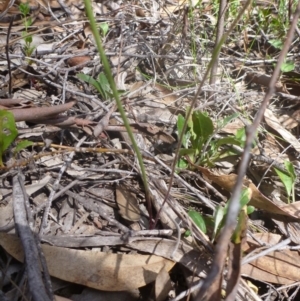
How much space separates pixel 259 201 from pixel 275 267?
0.20m

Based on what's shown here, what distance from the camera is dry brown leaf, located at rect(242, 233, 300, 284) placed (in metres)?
1.21

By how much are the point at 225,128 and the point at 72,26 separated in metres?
0.80

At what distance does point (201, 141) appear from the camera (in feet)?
4.68

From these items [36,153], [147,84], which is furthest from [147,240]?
[147,84]

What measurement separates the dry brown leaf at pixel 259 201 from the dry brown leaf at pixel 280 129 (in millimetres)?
296

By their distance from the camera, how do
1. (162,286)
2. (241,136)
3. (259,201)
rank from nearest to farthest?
1. (162,286)
2. (259,201)
3. (241,136)

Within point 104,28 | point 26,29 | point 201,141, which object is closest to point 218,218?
point 201,141

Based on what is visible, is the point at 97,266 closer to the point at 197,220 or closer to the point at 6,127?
the point at 197,220

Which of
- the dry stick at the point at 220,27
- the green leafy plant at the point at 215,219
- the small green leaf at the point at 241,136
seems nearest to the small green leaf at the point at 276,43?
the dry stick at the point at 220,27

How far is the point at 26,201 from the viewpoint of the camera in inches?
47.0

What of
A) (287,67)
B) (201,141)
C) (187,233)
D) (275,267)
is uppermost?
(287,67)

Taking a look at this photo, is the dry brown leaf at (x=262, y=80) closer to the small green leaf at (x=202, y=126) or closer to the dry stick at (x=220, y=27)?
the dry stick at (x=220, y=27)

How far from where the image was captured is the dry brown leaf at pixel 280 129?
1602 mm

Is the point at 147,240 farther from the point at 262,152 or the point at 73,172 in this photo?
the point at 262,152
